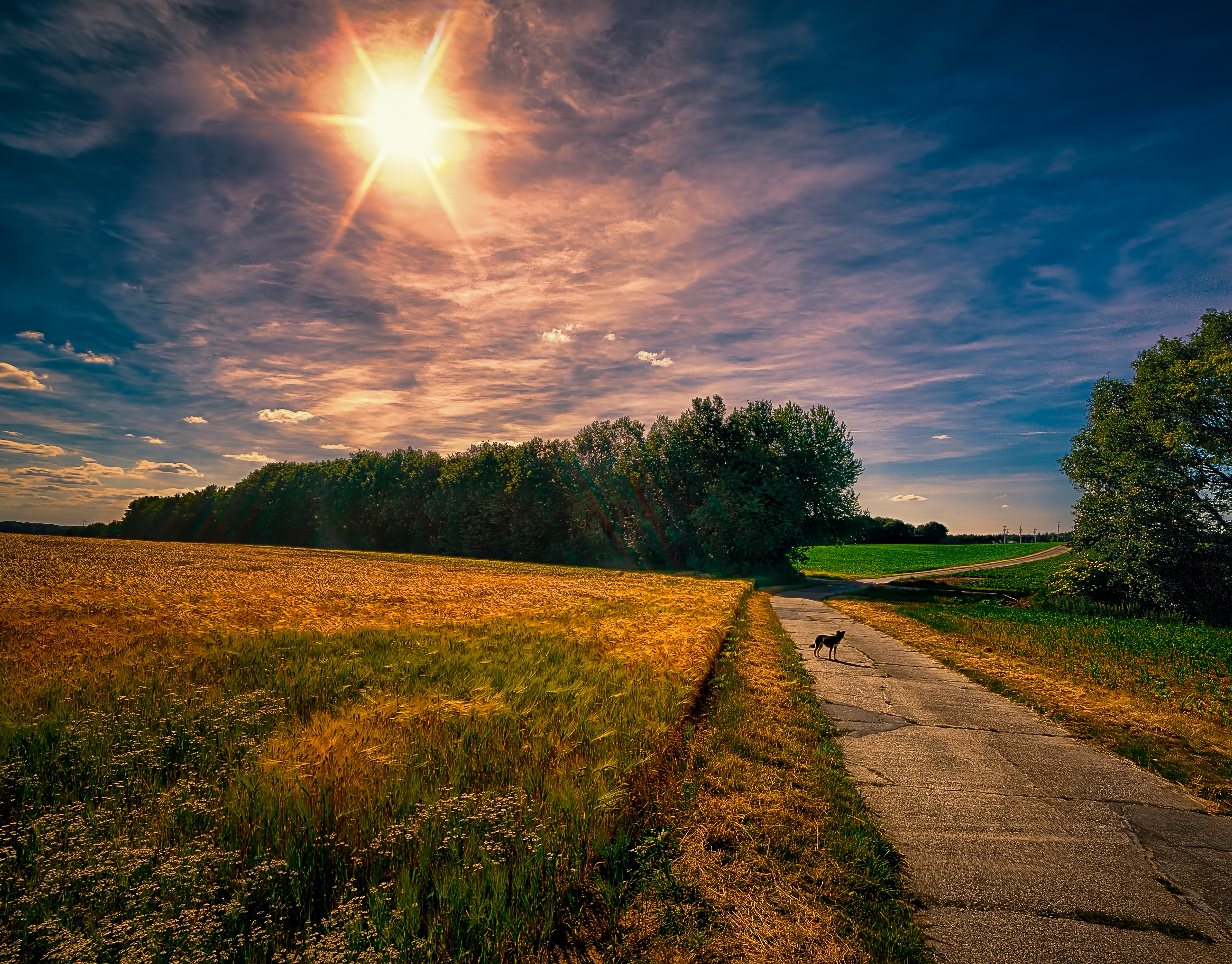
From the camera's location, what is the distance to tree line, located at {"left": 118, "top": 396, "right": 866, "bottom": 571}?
42.8 m

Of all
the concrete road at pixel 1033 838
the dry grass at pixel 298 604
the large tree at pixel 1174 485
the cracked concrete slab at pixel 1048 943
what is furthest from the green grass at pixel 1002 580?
the cracked concrete slab at pixel 1048 943

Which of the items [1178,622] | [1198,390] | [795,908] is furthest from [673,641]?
[1198,390]

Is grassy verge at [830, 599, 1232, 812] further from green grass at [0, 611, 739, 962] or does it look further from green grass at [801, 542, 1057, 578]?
green grass at [801, 542, 1057, 578]

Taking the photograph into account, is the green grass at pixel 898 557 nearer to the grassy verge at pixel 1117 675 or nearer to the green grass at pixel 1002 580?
the green grass at pixel 1002 580

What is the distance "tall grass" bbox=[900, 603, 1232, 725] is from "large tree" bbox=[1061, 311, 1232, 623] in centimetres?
442

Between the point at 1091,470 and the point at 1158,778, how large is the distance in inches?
1235

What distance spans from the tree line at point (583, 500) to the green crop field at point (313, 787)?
34891 millimetres

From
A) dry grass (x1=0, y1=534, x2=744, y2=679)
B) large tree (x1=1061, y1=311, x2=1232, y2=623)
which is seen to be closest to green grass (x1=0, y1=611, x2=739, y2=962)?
dry grass (x1=0, y1=534, x2=744, y2=679)

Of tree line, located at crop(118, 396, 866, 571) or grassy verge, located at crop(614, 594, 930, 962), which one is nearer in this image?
grassy verge, located at crop(614, 594, 930, 962)

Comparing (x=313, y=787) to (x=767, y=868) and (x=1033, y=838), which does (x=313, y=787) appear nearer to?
(x=767, y=868)

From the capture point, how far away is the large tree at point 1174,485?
23.7 meters

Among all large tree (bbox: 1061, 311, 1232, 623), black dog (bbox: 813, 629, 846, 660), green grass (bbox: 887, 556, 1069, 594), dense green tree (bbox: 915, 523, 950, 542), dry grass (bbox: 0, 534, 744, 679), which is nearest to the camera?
dry grass (bbox: 0, 534, 744, 679)

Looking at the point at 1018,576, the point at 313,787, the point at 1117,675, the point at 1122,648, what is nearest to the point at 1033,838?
the point at 313,787

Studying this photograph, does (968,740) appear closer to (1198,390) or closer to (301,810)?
(301,810)
